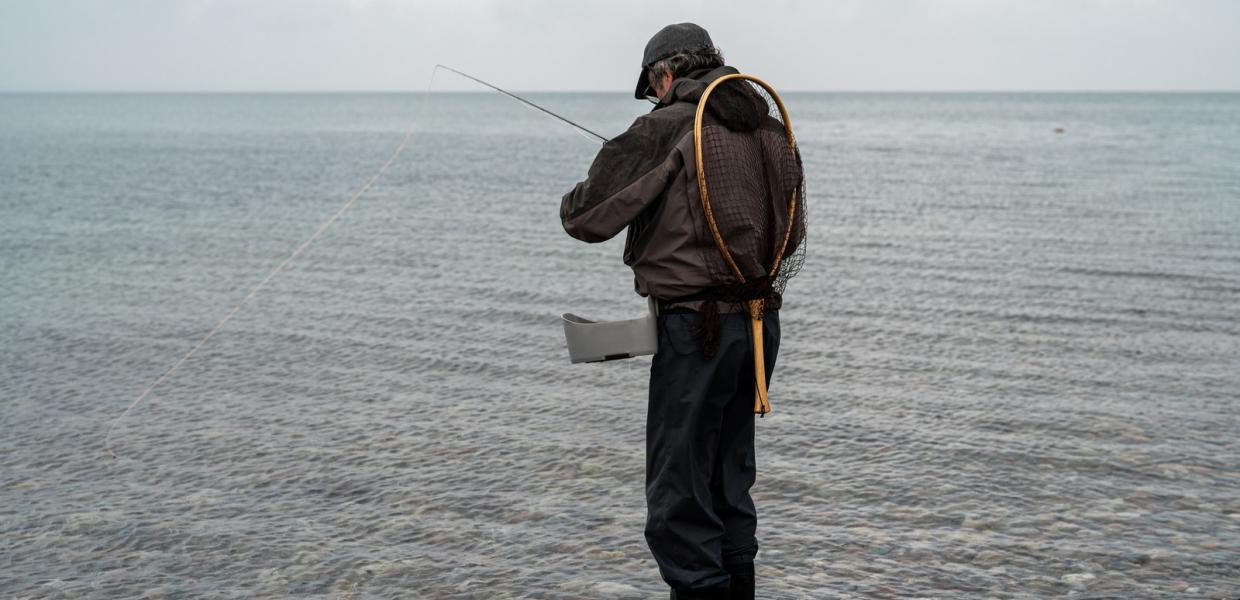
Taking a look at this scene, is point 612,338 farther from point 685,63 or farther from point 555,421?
point 555,421

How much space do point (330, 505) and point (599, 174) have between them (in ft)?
10.1

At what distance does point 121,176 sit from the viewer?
108 ft

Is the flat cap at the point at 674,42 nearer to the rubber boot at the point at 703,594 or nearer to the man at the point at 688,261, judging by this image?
the man at the point at 688,261

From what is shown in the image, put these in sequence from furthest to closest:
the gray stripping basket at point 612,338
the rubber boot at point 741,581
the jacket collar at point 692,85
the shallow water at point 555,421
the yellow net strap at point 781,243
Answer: the shallow water at point 555,421 → the rubber boot at point 741,581 → the gray stripping basket at point 612,338 → the jacket collar at point 692,85 → the yellow net strap at point 781,243

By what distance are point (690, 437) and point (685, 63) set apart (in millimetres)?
1254

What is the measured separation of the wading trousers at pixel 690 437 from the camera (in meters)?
3.76

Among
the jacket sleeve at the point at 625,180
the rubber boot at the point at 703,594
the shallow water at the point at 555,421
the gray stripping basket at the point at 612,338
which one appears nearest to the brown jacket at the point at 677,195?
the jacket sleeve at the point at 625,180

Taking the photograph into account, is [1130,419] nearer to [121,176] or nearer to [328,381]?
[328,381]

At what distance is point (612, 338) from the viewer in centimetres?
392

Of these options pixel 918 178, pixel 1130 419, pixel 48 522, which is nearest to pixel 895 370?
pixel 1130 419


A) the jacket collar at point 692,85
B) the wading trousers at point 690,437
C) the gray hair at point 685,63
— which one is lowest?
the wading trousers at point 690,437

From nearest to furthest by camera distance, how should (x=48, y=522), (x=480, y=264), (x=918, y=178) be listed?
(x=48, y=522), (x=480, y=264), (x=918, y=178)

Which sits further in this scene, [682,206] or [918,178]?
[918,178]

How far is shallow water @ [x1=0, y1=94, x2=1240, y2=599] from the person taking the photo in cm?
514
